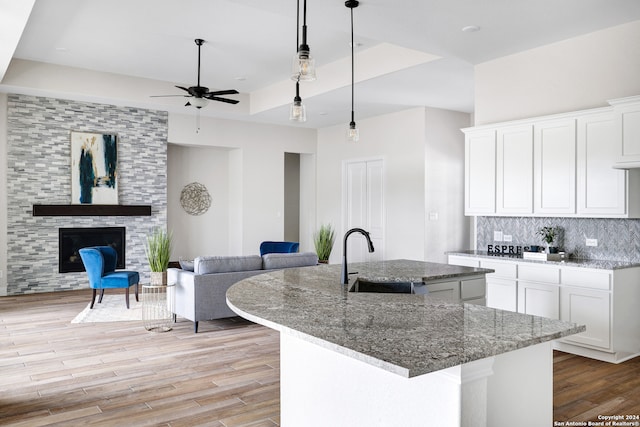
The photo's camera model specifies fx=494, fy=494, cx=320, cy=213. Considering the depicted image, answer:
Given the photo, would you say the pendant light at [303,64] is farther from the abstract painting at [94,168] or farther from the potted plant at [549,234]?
the abstract painting at [94,168]

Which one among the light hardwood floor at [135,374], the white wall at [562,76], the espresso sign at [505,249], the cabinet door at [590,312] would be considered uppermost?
the white wall at [562,76]

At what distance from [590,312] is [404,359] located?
349 cm

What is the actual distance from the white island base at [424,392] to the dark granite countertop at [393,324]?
0.26 feet

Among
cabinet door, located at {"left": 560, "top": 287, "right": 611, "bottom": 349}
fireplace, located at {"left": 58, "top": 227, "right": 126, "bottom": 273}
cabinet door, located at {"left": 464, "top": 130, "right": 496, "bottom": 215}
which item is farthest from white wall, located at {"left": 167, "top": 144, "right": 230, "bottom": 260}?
cabinet door, located at {"left": 560, "top": 287, "right": 611, "bottom": 349}

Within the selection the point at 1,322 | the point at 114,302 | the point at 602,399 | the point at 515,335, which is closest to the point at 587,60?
the point at 602,399

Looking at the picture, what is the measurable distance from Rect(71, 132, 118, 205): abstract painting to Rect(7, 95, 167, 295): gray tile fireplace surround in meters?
0.09

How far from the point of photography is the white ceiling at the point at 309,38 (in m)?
4.04

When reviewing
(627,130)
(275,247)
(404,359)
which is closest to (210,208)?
(275,247)

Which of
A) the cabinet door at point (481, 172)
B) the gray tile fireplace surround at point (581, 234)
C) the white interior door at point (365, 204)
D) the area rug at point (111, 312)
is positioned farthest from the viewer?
the white interior door at point (365, 204)

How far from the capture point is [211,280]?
5.20 meters

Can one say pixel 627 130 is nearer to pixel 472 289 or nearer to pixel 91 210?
pixel 472 289

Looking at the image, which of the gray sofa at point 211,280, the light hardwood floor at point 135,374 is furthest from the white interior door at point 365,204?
the light hardwood floor at point 135,374

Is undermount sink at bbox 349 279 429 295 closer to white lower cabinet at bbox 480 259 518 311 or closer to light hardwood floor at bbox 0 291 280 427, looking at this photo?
light hardwood floor at bbox 0 291 280 427

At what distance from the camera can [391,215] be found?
27.5 ft
